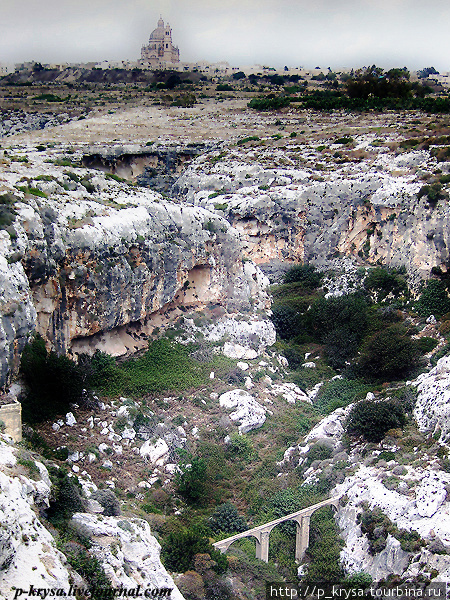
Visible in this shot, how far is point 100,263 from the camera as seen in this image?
3228cm

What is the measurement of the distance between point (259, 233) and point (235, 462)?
24765 mm

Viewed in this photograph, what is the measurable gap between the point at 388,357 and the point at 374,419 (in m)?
8.47

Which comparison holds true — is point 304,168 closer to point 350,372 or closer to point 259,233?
point 259,233

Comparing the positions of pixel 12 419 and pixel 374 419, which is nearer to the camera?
pixel 12 419

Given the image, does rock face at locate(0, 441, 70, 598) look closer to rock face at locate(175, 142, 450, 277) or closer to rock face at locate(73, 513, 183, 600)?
rock face at locate(73, 513, 183, 600)

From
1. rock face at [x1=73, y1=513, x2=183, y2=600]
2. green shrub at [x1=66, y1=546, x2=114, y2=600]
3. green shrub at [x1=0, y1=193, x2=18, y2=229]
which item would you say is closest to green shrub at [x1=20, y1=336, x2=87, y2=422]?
green shrub at [x1=0, y1=193, x2=18, y2=229]

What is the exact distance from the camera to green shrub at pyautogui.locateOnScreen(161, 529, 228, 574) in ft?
79.4

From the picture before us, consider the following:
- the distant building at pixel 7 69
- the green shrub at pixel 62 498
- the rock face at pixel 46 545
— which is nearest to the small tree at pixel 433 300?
the rock face at pixel 46 545

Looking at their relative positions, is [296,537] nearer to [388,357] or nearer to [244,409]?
[244,409]

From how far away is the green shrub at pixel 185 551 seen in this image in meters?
24.2

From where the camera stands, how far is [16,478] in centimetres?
1914

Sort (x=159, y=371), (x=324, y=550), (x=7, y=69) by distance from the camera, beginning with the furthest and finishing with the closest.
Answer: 1. (x=7, y=69)
2. (x=159, y=371)
3. (x=324, y=550)

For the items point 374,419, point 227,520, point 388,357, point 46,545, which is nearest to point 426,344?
point 388,357

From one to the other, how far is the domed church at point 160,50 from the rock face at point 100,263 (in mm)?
83287
